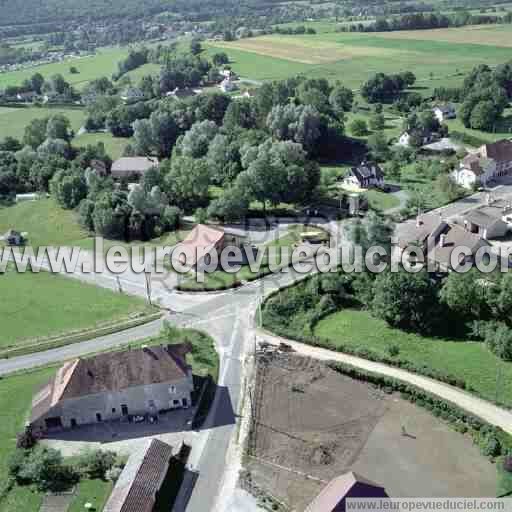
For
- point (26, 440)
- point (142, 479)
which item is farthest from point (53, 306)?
point (142, 479)

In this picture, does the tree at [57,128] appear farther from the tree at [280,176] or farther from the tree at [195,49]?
the tree at [195,49]

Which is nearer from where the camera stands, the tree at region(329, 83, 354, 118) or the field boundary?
the field boundary

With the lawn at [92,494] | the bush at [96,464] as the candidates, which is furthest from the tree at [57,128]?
the lawn at [92,494]

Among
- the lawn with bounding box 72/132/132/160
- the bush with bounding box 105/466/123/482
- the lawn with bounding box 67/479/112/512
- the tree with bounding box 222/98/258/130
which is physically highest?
the tree with bounding box 222/98/258/130

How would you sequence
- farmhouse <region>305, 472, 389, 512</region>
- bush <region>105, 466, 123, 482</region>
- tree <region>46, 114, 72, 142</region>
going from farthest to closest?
1. tree <region>46, 114, 72, 142</region>
2. bush <region>105, 466, 123, 482</region>
3. farmhouse <region>305, 472, 389, 512</region>

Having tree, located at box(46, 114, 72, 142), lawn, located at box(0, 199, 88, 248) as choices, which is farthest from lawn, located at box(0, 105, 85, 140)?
lawn, located at box(0, 199, 88, 248)

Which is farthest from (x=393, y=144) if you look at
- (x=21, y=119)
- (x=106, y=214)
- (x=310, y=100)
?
(x=21, y=119)

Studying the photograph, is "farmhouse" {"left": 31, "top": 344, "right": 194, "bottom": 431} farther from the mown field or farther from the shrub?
the mown field
